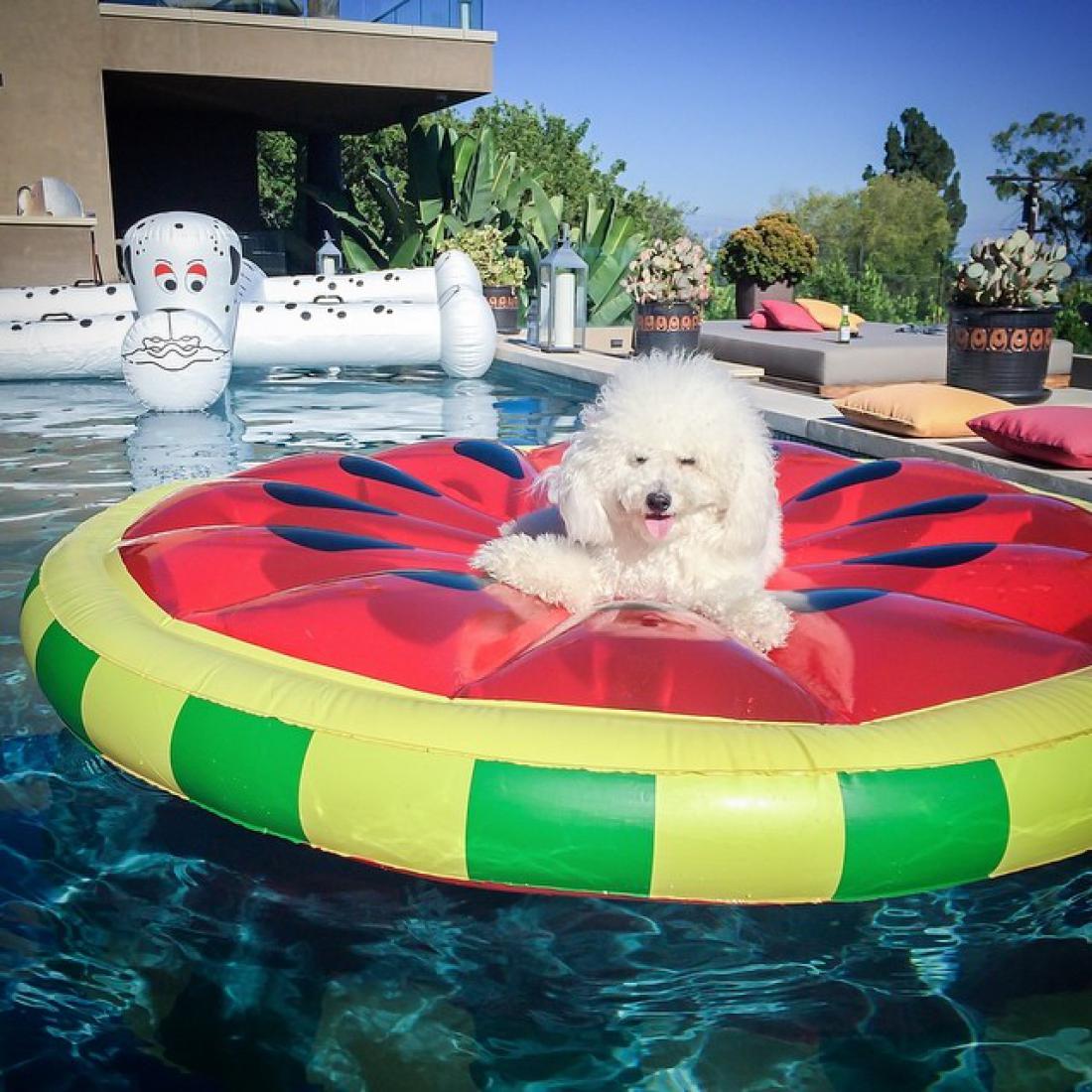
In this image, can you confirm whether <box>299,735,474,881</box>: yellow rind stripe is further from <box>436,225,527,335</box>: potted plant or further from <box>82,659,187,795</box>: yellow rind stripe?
<box>436,225,527,335</box>: potted plant

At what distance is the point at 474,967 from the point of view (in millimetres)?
2244

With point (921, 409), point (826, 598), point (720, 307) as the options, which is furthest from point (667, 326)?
point (720, 307)

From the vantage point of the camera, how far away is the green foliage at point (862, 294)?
1673 cm

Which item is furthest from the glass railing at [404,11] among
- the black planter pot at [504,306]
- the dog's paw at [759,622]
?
the dog's paw at [759,622]

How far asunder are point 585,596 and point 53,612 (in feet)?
3.84

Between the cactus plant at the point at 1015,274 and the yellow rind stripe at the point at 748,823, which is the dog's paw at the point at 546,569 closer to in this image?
the yellow rind stripe at the point at 748,823

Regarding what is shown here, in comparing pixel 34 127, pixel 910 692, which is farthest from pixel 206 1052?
pixel 34 127

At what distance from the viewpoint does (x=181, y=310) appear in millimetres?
8234

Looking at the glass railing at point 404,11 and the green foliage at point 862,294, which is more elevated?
the glass railing at point 404,11

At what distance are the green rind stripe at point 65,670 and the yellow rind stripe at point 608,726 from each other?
13 centimetres

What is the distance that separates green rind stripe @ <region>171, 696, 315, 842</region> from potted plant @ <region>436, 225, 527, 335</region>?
11.6 meters

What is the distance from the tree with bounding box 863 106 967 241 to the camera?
64000 millimetres

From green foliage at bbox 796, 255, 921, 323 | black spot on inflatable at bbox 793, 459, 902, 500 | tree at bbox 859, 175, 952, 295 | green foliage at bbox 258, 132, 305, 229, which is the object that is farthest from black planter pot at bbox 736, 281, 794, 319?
tree at bbox 859, 175, 952, 295

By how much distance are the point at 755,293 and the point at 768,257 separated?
1.61 ft
